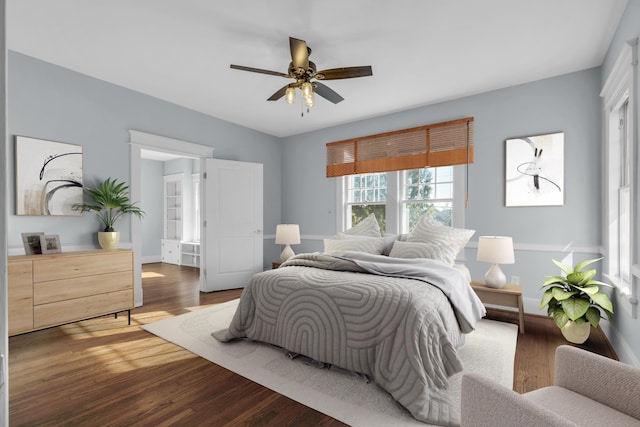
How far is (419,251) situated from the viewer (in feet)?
10.4

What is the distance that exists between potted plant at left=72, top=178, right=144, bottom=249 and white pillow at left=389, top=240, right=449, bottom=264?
3.07 m

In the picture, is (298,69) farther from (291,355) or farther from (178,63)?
(291,355)

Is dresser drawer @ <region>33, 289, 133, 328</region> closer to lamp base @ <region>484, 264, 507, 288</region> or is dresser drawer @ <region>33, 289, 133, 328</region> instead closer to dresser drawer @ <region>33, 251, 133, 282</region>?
dresser drawer @ <region>33, 251, 133, 282</region>

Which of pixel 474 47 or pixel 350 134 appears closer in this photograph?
pixel 474 47

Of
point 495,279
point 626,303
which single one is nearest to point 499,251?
point 495,279

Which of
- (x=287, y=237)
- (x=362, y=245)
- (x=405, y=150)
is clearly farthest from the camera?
(x=287, y=237)

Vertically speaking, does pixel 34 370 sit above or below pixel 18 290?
below

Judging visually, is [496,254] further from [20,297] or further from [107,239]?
[20,297]

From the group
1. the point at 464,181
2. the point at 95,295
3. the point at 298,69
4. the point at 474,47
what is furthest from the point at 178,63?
the point at 464,181

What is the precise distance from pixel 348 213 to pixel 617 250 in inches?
130

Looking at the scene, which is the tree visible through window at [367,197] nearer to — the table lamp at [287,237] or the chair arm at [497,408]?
the table lamp at [287,237]

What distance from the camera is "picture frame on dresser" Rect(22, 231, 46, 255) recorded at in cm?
305

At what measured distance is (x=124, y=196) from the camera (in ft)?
13.1

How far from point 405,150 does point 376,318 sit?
10.0 feet
